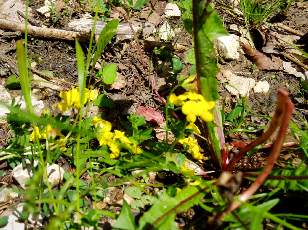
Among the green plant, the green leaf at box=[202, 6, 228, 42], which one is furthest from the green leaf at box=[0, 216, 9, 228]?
the green plant

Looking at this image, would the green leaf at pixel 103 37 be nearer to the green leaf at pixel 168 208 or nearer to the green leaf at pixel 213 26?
the green leaf at pixel 213 26

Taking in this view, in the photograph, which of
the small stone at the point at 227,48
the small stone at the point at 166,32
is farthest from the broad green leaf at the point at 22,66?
→ the small stone at the point at 227,48

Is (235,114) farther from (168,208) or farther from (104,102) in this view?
(168,208)

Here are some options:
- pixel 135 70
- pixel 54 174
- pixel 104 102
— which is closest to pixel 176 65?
pixel 135 70

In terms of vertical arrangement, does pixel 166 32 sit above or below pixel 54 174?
above

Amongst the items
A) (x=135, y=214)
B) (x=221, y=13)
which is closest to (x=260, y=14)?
(x=221, y=13)

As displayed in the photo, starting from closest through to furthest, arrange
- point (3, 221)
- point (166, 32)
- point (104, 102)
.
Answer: point (3, 221) → point (104, 102) → point (166, 32)
